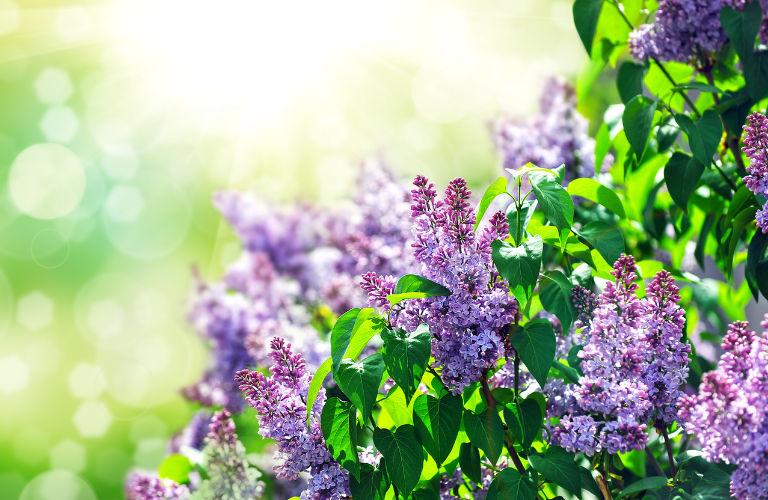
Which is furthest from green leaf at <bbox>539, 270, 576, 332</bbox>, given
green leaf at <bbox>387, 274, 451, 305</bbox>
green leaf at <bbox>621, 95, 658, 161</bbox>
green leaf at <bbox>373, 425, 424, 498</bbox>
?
green leaf at <bbox>621, 95, 658, 161</bbox>

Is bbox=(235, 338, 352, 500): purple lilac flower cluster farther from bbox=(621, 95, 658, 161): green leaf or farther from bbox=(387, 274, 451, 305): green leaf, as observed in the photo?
bbox=(621, 95, 658, 161): green leaf

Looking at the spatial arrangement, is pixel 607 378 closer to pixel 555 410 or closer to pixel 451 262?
pixel 555 410

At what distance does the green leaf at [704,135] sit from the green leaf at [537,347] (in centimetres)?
43

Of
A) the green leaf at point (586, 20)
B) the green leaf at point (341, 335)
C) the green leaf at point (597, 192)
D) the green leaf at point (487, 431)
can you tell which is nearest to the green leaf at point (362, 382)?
the green leaf at point (341, 335)

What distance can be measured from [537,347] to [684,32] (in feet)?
2.34

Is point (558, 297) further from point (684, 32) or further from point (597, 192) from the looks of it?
point (684, 32)

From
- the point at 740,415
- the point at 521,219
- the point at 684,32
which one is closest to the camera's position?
the point at 740,415

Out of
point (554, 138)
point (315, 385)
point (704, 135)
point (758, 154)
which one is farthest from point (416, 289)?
point (554, 138)

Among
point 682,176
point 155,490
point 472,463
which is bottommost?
point 155,490

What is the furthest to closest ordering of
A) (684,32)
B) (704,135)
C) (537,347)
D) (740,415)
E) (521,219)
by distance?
1. (684,32)
2. (704,135)
3. (521,219)
4. (537,347)
5. (740,415)

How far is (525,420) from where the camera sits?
2.37ft

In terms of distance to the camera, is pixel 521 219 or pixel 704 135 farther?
pixel 704 135

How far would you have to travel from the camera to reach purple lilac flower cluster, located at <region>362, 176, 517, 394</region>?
70cm

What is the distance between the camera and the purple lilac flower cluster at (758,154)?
27.3 inches
